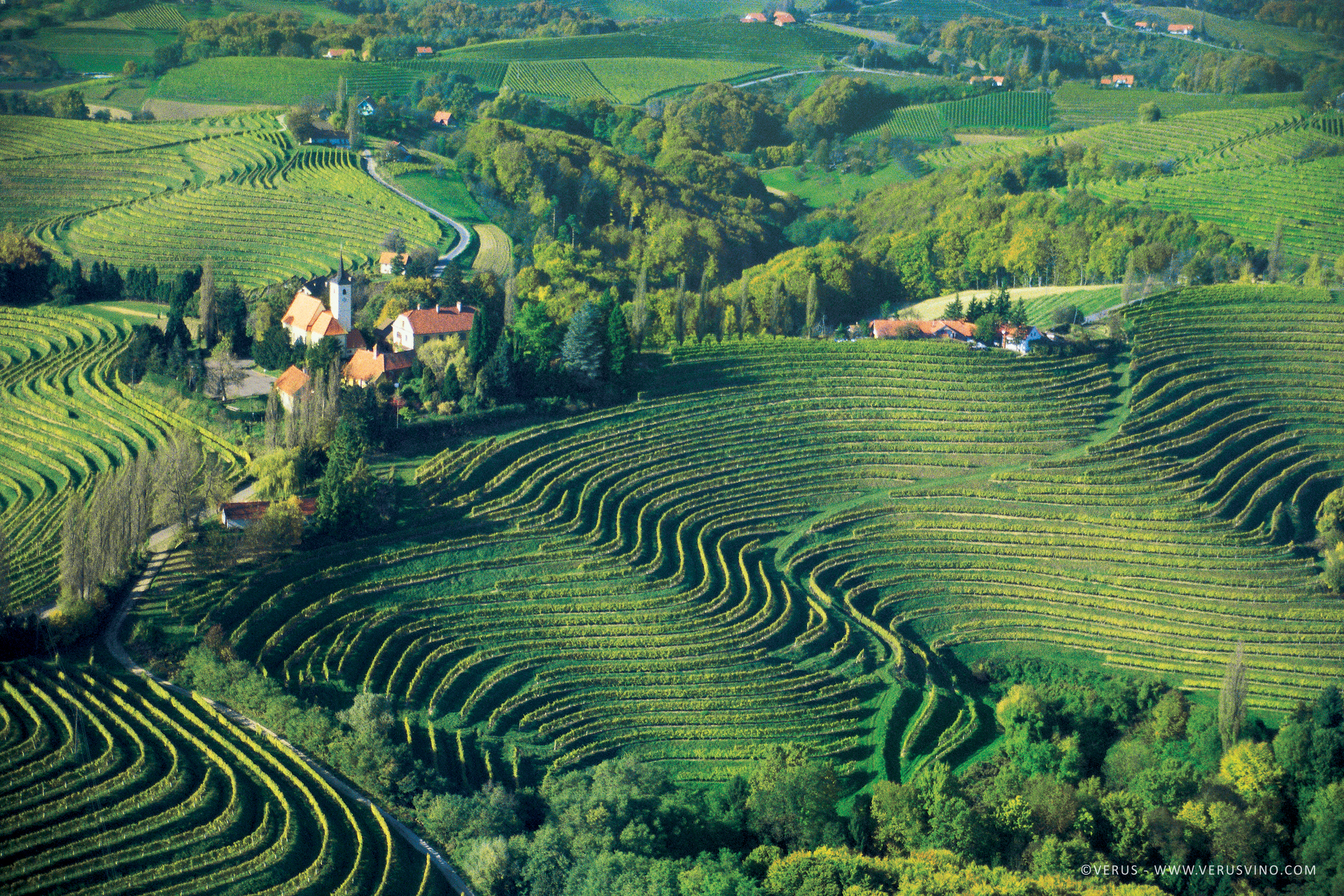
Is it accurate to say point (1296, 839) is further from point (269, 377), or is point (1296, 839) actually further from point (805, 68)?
point (805, 68)

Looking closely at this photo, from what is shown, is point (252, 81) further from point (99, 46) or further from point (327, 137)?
point (327, 137)

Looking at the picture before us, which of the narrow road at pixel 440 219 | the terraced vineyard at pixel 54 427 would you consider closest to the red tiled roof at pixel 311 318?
the terraced vineyard at pixel 54 427

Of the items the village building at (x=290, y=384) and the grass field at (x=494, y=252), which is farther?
the grass field at (x=494, y=252)

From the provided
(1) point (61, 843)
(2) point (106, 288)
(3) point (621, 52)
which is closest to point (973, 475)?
(1) point (61, 843)

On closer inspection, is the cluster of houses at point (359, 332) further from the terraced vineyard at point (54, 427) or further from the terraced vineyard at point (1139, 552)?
the terraced vineyard at point (1139, 552)

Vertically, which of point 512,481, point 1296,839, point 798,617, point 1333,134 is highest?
point 1333,134

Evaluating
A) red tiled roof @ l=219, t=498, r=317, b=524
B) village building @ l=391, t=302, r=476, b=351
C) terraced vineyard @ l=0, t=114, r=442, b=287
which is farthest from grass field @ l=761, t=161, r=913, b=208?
red tiled roof @ l=219, t=498, r=317, b=524
